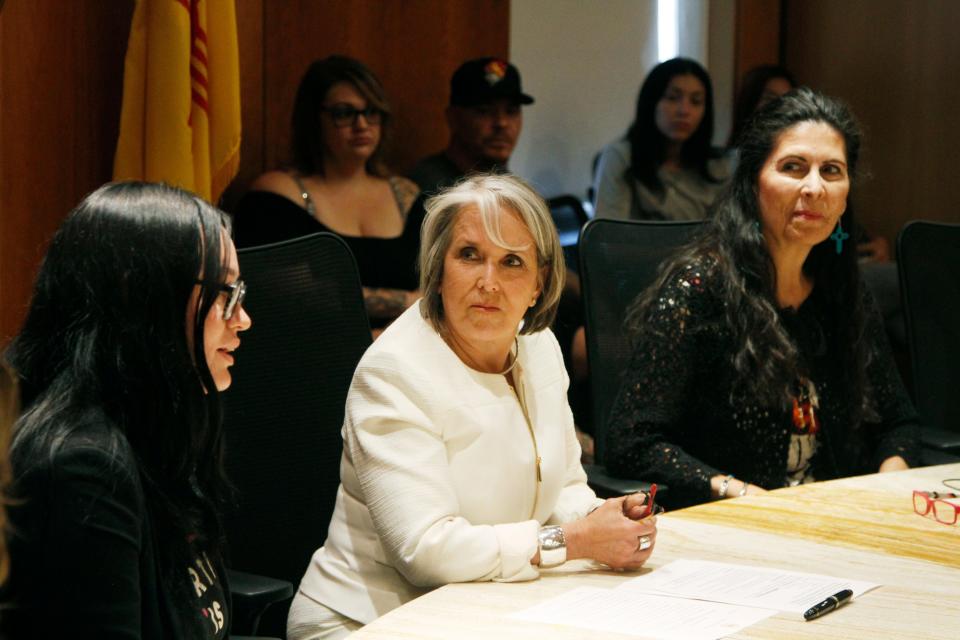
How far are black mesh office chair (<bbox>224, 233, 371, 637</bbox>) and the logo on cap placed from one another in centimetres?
216

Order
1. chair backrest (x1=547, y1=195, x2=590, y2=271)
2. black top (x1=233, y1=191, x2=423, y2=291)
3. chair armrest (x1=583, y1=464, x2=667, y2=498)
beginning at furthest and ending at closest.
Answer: chair backrest (x1=547, y1=195, x2=590, y2=271), black top (x1=233, y1=191, x2=423, y2=291), chair armrest (x1=583, y1=464, x2=667, y2=498)

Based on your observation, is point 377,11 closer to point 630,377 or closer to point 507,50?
point 507,50

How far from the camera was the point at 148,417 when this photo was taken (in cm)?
139

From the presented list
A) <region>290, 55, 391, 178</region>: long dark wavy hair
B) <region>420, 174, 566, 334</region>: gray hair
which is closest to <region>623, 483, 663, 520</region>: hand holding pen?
<region>420, 174, 566, 334</region>: gray hair

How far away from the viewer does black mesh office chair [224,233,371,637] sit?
6.93 ft

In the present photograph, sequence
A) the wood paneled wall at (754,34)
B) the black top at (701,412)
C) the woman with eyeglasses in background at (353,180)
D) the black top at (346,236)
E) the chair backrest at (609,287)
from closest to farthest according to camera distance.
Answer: the black top at (701,412) < the chair backrest at (609,287) < the black top at (346,236) < the woman with eyeglasses in background at (353,180) < the wood paneled wall at (754,34)

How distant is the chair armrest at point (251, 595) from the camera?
1.75 meters

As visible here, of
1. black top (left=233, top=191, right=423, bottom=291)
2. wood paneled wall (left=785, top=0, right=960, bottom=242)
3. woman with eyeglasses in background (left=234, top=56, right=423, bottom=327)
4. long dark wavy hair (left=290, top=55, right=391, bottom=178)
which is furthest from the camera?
wood paneled wall (left=785, top=0, right=960, bottom=242)

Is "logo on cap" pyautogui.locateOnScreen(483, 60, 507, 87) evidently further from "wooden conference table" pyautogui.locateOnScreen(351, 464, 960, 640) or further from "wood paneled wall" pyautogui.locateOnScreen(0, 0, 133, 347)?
"wooden conference table" pyautogui.locateOnScreen(351, 464, 960, 640)

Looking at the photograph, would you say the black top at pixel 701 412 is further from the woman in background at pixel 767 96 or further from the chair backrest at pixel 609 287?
the woman in background at pixel 767 96

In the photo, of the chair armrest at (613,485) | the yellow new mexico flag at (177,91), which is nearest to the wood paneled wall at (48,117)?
the yellow new mexico flag at (177,91)

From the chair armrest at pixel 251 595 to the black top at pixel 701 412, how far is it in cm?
91

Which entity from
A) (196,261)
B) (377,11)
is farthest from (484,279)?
(377,11)

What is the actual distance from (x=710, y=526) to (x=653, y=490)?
0.78ft
